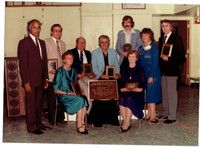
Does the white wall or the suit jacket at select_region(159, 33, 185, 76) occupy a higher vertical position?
the white wall

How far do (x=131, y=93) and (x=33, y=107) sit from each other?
1.56m

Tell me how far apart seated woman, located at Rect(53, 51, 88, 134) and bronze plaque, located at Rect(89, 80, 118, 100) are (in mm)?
245

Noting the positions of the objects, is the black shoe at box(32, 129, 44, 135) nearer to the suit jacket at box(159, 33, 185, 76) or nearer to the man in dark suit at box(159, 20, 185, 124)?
the man in dark suit at box(159, 20, 185, 124)

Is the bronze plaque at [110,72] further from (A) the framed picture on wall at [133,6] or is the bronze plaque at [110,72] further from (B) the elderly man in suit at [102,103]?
(A) the framed picture on wall at [133,6]

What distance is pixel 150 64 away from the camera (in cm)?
448

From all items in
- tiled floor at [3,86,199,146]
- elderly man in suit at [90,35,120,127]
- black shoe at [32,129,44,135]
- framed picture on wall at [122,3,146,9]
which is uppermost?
framed picture on wall at [122,3,146,9]

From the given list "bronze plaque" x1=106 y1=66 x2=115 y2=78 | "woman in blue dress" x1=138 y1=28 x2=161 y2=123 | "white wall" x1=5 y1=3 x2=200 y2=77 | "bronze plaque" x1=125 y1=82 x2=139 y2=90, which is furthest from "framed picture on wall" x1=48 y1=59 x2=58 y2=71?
"white wall" x1=5 y1=3 x2=200 y2=77

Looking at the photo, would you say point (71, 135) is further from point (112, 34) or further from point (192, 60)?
point (192, 60)

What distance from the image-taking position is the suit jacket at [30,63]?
12.7ft

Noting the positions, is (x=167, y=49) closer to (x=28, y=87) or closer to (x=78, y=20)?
(x=28, y=87)

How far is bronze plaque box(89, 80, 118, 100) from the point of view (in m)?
4.31

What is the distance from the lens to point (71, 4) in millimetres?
7762

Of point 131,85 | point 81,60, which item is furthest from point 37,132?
point 131,85

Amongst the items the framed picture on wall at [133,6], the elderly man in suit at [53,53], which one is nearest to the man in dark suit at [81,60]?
the elderly man in suit at [53,53]
